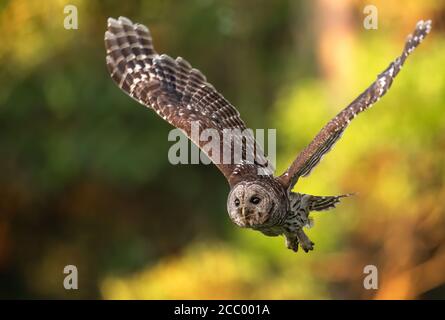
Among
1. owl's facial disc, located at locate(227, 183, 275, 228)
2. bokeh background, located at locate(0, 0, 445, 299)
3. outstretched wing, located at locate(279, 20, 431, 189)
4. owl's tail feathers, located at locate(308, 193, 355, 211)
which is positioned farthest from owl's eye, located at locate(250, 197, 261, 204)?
bokeh background, located at locate(0, 0, 445, 299)

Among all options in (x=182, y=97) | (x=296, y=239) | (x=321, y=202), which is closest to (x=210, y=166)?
(x=182, y=97)

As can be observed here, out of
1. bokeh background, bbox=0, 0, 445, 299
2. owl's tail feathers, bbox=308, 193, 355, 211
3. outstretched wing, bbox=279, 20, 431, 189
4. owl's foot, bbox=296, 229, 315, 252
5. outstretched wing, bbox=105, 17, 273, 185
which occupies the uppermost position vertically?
bokeh background, bbox=0, 0, 445, 299

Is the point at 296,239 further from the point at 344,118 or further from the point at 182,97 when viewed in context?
the point at 182,97

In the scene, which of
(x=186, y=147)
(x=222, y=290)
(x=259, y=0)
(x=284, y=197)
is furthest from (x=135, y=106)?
(x=284, y=197)

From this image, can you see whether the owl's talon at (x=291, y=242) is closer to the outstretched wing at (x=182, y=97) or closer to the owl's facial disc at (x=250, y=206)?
the owl's facial disc at (x=250, y=206)

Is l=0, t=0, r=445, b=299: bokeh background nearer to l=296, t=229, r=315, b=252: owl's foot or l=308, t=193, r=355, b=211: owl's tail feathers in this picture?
l=308, t=193, r=355, b=211: owl's tail feathers

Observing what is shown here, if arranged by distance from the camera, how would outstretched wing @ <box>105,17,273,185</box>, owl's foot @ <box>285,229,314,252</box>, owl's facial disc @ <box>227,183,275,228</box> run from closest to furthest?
owl's facial disc @ <box>227,183,275,228</box> → owl's foot @ <box>285,229,314,252</box> → outstretched wing @ <box>105,17,273,185</box>

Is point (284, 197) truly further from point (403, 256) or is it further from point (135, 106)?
point (135, 106)
